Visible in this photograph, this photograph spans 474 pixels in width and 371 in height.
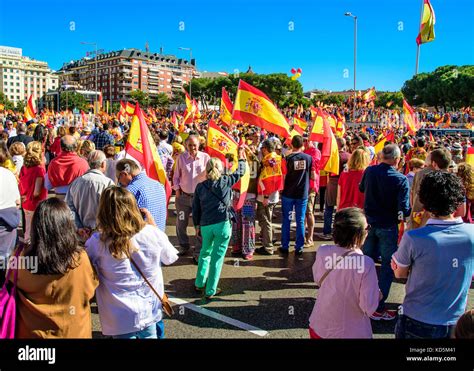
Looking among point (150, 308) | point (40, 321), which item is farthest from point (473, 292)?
point (40, 321)

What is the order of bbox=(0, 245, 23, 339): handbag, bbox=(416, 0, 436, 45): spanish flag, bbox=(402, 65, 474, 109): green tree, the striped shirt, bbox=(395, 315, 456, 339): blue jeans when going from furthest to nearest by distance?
1. bbox=(402, 65, 474, 109): green tree
2. bbox=(416, 0, 436, 45): spanish flag
3. the striped shirt
4. bbox=(395, 315, 456, 339): blue jeans
5. bbox=(0, 245, 23, 339): handbag

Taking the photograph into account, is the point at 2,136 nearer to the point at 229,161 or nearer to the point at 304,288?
the point at 229,161

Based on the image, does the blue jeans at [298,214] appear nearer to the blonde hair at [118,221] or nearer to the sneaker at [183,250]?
the sneaker at [183,250]

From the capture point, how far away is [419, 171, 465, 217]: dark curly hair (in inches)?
111

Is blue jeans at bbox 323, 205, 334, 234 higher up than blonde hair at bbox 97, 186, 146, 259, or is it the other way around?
blonde hair at bbox 97, 186, 146, 259

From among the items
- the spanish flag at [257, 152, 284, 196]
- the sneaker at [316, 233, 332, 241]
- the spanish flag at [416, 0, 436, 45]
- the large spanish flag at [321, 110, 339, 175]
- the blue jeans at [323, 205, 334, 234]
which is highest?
the spanish flag at [416, 0, 436, 45]

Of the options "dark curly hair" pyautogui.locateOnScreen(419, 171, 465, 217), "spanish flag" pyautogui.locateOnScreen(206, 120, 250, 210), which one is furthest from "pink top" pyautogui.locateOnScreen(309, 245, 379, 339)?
"spanish flag" pyautogui.locateOnScreen(206, 120, 250, 210)

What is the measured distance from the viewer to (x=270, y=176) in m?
7.00

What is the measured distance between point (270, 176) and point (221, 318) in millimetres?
2899

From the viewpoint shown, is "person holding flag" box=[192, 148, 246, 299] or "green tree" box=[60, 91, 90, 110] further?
"green tree" box=[60, 91, 90, 110]

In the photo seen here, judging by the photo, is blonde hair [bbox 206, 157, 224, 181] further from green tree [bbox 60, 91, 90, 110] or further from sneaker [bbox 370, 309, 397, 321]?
green tree [bbox 60, 91, 90, 110]

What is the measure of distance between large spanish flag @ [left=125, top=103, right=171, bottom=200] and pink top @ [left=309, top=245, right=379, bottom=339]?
328 centimetres

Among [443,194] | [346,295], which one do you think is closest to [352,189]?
[443,194]
